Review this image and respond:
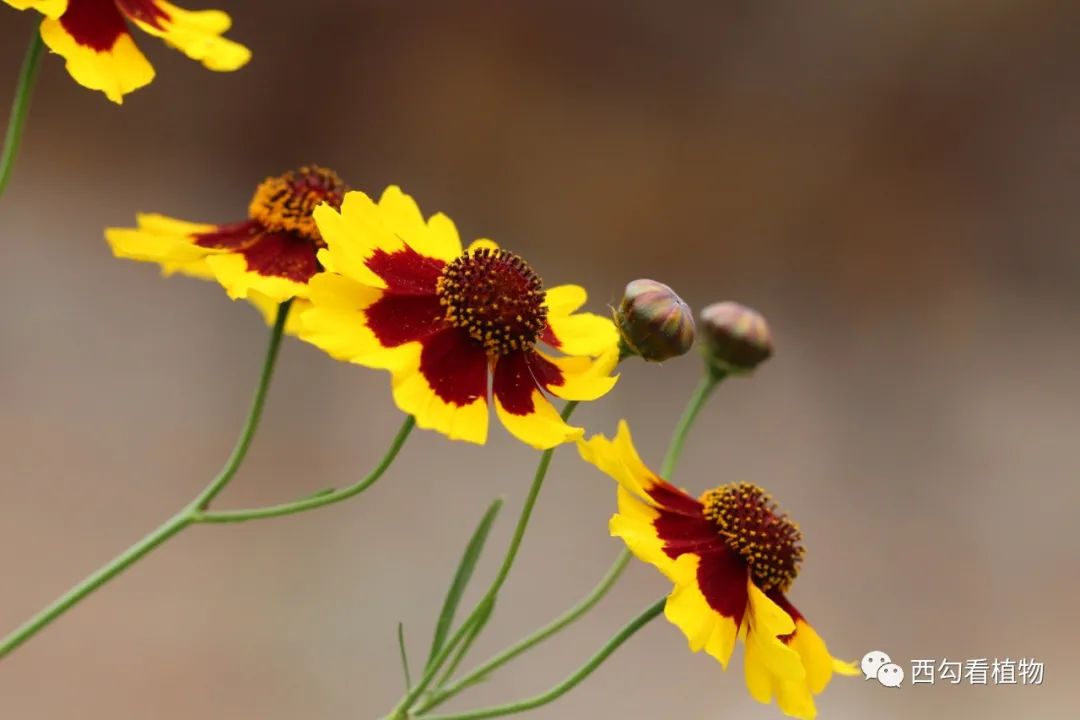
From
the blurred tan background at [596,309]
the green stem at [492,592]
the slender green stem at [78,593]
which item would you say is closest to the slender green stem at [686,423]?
the green stem at [492,592]

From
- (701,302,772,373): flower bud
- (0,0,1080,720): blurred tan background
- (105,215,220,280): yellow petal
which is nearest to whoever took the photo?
(105,215,220,280): yellow petal

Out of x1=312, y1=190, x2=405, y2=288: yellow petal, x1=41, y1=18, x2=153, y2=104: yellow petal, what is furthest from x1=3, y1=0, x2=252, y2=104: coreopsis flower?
x1=312, y1=190, x2=405, y2=288: yellow petal

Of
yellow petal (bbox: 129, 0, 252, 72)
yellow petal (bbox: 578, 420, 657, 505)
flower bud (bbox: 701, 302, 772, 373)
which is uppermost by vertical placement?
flower bud (bbox: 701, 302, 772, 373)

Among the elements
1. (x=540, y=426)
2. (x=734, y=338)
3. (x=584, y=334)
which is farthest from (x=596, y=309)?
(x=540, y=426)

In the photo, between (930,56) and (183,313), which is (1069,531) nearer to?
(930,56)

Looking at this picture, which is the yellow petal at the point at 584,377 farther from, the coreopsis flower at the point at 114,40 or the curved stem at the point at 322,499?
the coreopsis flower at the point at 114,40

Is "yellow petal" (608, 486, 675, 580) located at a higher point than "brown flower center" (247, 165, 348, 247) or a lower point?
lower

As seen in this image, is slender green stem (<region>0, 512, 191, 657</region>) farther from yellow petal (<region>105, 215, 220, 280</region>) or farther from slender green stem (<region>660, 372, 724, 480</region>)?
slender green stem (<region>660, 372, 724, 480</region>)
